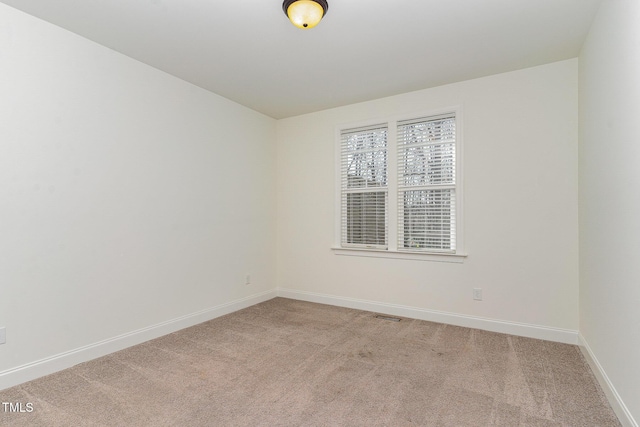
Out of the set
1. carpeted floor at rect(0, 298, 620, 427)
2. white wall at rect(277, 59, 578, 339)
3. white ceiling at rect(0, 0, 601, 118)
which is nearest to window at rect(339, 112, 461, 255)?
white wall at rect(277, 59, 578, 339)

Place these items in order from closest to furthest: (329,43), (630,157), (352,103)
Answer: (630,157) < (329,43) < (352,103)

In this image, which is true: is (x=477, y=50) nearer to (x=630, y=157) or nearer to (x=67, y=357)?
(x=630, y=157)

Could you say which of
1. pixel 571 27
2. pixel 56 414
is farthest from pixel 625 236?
pixel 56 414

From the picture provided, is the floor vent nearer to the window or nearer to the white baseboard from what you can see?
the window

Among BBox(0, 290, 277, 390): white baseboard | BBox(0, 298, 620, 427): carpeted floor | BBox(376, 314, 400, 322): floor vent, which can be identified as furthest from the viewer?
BBox(376, 314, 400, 322): floor vent

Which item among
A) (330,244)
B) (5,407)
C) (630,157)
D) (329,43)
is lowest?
(5,407)

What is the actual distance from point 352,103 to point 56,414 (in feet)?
13.4

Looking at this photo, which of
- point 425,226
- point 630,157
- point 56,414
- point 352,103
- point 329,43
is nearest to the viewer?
point 630,157

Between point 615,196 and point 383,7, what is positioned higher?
point 383,7

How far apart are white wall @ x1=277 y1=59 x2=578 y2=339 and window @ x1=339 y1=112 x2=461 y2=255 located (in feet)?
0.52

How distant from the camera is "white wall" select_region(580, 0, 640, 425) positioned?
172 centimetres

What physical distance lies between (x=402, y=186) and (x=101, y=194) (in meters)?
3.12

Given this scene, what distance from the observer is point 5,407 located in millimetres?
1978

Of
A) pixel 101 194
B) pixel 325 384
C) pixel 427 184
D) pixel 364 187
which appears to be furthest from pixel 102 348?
pixel 427 184
